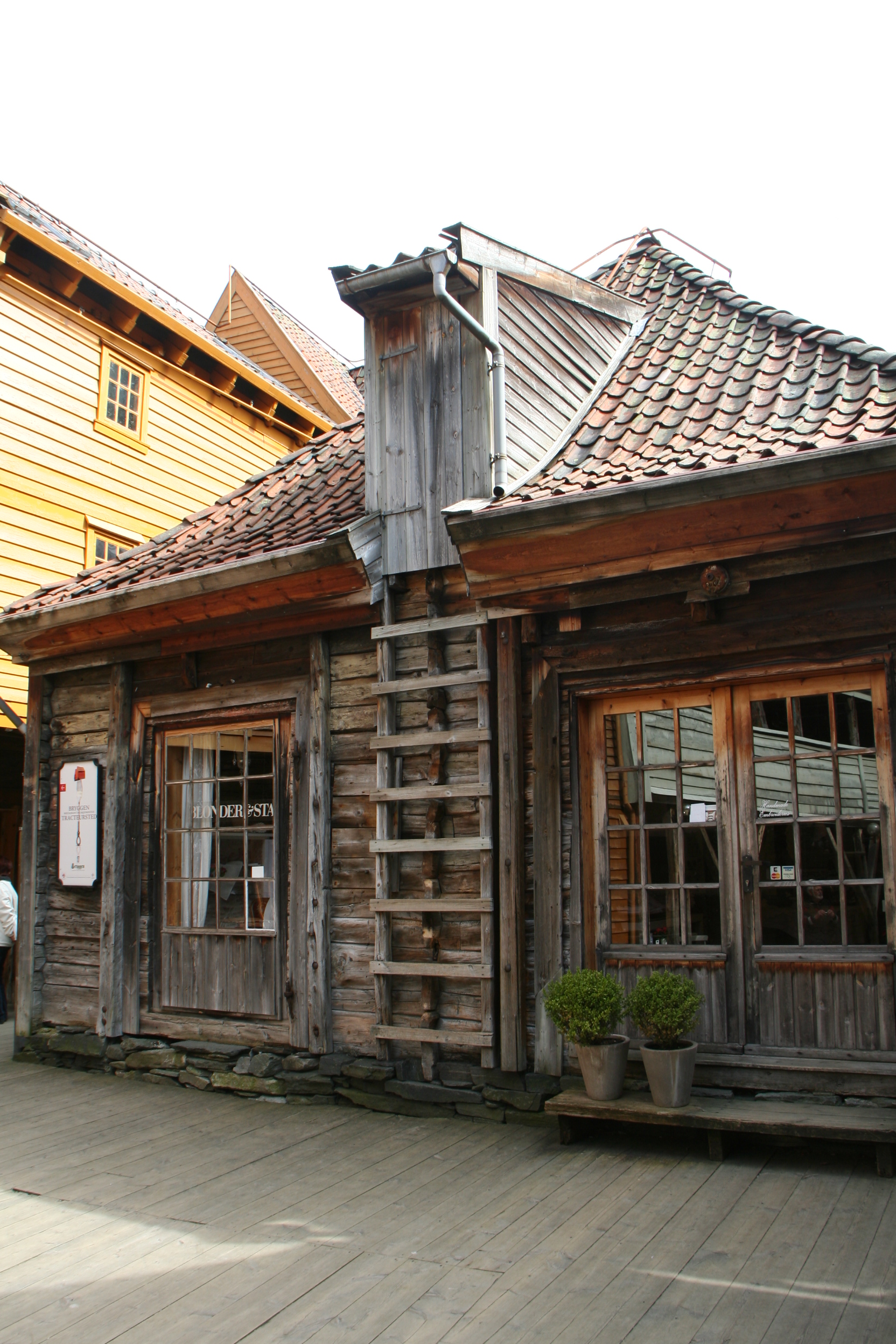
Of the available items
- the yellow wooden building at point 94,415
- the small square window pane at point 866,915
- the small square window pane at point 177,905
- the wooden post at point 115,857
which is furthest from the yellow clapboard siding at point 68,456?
the small square window pane at point 866,915

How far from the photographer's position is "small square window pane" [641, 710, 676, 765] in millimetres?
5734

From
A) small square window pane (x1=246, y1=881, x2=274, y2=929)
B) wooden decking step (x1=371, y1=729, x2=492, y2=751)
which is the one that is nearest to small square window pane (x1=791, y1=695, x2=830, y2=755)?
wooden decking step (x1=371, y1=729, x2=492, y2=751)

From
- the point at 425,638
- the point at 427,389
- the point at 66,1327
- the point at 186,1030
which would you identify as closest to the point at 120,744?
the point at 186,1030

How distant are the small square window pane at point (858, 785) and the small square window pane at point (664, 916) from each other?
1.01 meters

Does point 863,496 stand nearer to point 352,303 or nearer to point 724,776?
point 724,776

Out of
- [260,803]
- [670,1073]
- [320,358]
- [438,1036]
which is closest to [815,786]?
[670,1073]

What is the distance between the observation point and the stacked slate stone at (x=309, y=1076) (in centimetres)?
574

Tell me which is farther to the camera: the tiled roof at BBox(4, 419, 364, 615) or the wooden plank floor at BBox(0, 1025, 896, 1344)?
the tiled roof at BBox(4, 419, 364, 615)

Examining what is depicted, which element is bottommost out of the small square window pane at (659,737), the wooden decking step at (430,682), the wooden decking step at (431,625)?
the small square window pane at (659,737)

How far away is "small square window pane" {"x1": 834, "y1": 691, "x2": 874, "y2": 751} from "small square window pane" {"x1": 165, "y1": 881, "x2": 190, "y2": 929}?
4.67m

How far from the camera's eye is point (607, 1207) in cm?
431

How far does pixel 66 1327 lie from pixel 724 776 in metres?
3.78

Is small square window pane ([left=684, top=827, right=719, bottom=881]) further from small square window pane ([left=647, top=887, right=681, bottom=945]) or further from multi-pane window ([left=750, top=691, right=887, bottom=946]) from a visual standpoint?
multi-pane window ([left=750, top=691, right=887, bottom=946])

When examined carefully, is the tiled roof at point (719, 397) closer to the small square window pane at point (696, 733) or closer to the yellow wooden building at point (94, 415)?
the small square window pane at point (696, 733)
